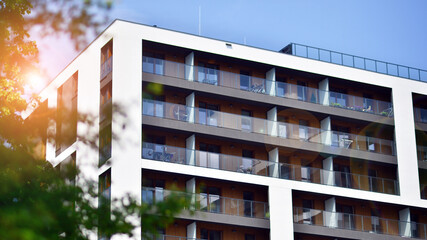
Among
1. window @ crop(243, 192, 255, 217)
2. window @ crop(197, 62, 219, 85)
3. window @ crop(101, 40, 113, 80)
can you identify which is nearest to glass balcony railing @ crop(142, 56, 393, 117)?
window @ crop(197, 62, 219, 85)

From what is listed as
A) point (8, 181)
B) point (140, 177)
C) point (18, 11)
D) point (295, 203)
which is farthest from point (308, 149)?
point (8, 181)

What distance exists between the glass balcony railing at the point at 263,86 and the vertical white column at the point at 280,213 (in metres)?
6.48

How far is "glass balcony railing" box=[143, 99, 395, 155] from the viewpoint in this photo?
45.9 meters

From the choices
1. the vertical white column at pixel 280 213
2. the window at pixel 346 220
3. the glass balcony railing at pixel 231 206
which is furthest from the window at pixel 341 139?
the glass balcony railing at pixel 231 206

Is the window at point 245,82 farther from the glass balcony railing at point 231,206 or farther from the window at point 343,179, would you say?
the window at point 343,179

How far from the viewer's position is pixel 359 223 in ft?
164

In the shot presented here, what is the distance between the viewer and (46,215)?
463 inches

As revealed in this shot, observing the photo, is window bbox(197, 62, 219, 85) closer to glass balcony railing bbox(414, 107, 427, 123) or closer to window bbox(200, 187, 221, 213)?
window bbox(200, 187, 221, 213)

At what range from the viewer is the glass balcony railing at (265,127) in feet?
151

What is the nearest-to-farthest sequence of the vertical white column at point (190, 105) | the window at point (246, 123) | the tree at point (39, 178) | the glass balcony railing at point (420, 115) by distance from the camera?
the tree at point (39, 178) → the vertical white column at point (190, 105) → the window at point (246, 123) → the glass balcony railing at point (420, 115)

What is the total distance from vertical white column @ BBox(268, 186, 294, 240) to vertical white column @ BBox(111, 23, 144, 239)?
862cm

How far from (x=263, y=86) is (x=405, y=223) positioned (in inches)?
507

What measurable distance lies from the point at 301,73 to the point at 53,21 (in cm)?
3867

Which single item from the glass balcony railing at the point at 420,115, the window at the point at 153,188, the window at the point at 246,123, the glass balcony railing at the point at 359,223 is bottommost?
the glass balcony railing at the point at 359,223
